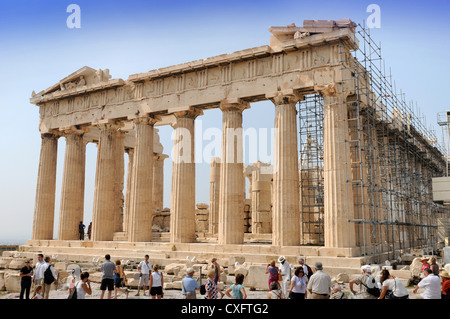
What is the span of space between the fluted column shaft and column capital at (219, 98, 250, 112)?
211 centimetres

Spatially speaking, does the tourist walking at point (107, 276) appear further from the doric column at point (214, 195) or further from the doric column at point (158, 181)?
the doric column at point (158, 181)

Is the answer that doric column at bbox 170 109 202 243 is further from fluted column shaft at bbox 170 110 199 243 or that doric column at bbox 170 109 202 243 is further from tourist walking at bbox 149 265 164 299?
tourist walking at bbox 149 265 164 299

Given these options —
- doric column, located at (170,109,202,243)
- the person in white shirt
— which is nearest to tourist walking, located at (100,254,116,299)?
the person in white shirt

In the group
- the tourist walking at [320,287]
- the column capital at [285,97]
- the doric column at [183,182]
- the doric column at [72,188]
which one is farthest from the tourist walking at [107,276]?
the doric column at [72,188]

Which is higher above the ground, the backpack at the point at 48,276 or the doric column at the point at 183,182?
the doric column at the point at 183,182

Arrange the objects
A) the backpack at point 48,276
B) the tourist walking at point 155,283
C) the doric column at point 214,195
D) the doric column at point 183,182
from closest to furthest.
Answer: the tourist walking at point 155,283
the backpack at point 48,276
the doric column at point 183,182
the doric column at point 214,195

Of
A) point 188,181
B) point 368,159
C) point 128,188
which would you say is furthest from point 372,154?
point 128,188

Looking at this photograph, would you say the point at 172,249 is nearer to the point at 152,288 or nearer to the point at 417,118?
the point at 152,288

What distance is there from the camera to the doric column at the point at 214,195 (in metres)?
31.8

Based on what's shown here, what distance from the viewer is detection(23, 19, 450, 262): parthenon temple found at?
1962 cm

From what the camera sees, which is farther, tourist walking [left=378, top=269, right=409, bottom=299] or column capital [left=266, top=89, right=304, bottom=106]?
column capital [left=266, top=89, right=304, bottom=106]
